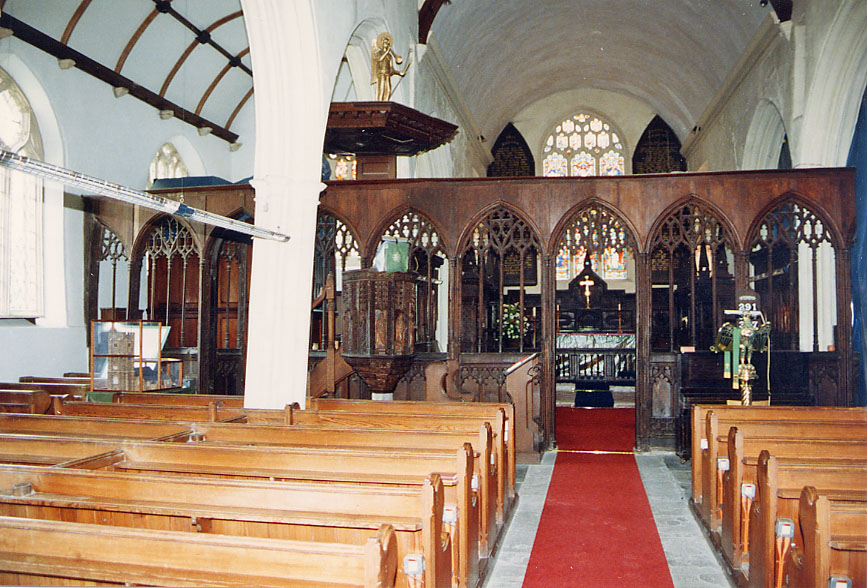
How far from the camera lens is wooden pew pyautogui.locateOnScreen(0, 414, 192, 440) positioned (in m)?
3.79

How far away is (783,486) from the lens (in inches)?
113

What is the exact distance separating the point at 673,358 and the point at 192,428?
17.2 ft

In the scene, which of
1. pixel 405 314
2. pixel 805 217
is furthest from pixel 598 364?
pixel 405 314

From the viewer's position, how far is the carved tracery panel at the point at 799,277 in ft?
24.4

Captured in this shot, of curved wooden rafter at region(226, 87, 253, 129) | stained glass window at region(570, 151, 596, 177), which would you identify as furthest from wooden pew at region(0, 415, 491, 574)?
stained glass window at region(570, 151, 596, 177)

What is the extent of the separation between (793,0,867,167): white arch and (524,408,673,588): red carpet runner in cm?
436

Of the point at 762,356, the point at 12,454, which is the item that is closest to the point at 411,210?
the point at 762,356

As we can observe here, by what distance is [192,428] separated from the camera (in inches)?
149

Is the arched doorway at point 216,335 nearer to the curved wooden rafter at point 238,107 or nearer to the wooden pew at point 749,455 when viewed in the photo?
the curved wooden rafter at point 238,107

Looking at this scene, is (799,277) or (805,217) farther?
(799,277)

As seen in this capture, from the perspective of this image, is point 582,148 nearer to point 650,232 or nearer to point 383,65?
point 650,232

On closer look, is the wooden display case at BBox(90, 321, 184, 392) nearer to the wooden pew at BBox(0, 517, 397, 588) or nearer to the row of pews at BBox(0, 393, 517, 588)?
the row of pews at BBox(0, 393, 517, 588)

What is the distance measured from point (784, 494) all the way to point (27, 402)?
487 centimetres

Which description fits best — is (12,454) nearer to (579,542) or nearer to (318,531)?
(318,531)
